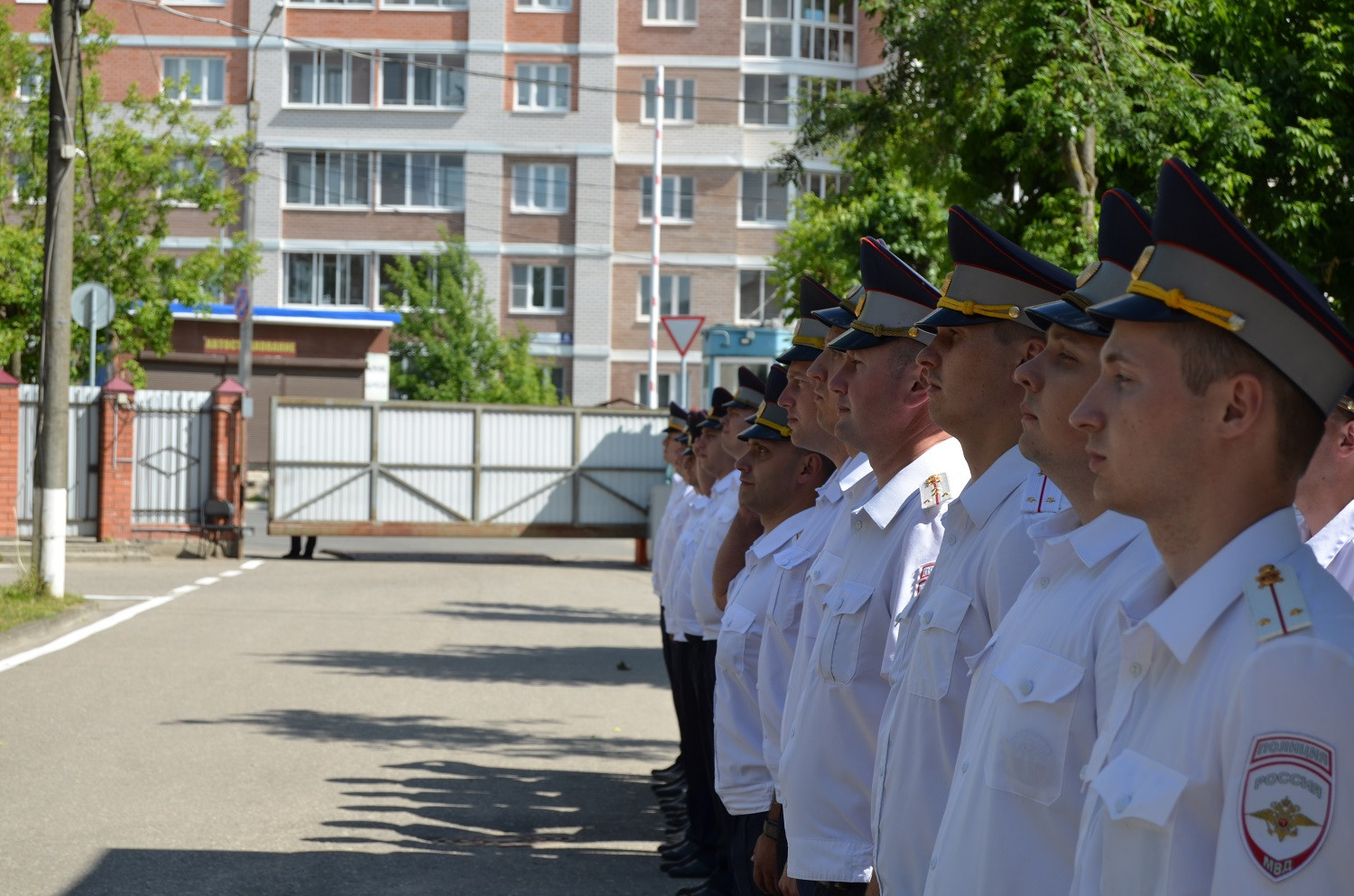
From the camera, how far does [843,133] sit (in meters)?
13.6

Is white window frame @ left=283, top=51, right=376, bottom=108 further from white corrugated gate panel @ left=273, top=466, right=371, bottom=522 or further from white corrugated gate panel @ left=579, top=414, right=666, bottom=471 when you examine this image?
white corrugated gate panel @ left=273, top=466, right=371, bottom=522

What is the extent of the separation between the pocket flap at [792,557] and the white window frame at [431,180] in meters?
47.6

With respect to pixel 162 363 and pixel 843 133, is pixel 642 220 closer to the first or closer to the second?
pixel 162 363

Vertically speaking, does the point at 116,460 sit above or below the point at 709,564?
below

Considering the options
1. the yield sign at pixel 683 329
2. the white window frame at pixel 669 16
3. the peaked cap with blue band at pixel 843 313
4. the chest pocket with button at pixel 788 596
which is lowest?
the chest pocket with button at pixel 788 596

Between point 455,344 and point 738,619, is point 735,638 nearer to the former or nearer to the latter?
point 738,619

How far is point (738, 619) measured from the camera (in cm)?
577

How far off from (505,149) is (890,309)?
159ft

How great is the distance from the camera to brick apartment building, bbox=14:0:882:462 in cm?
5153

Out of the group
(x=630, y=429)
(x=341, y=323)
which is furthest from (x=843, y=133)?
(x=341, y=323)

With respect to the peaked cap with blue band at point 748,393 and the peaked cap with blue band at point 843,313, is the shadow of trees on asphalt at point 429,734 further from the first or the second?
the peaked cap with blue band at point 843,313

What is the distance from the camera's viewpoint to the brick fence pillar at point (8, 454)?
2544 cm

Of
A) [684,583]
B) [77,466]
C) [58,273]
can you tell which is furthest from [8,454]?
[684,583]

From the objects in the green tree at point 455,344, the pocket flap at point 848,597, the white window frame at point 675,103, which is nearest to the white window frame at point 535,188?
the green tree at point 455,344
